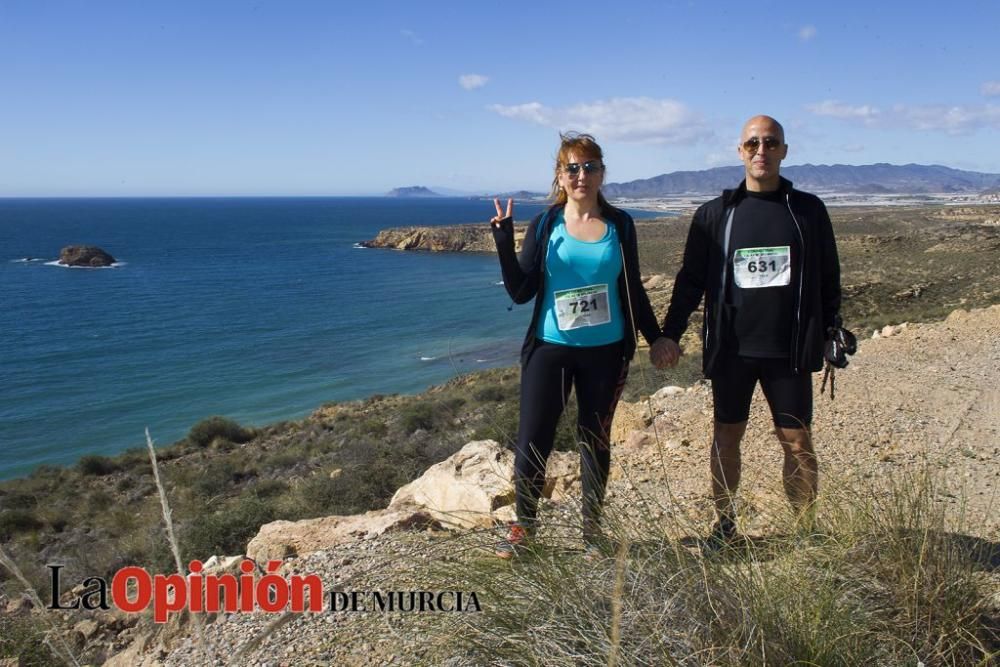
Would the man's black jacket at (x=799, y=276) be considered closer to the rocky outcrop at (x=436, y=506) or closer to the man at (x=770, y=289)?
the man at (x=770, y=289)

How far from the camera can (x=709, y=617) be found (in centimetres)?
162

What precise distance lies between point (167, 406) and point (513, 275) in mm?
20584

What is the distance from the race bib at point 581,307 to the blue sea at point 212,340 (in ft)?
2.27

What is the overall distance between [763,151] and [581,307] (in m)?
1.03

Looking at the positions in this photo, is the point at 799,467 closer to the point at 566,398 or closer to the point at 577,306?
the point at 566,398

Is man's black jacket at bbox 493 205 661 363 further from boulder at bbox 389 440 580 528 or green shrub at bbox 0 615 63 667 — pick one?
green shrub at bbox 0 615 63 667

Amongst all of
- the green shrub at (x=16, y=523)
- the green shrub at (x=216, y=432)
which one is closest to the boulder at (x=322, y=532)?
the green shrub at (x=16, y=523)

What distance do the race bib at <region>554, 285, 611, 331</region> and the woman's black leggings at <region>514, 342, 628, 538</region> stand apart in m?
0.11

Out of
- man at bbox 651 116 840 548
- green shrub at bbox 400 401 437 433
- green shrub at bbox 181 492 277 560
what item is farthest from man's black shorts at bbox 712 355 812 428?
green shrub at bbox 400 401 437 433

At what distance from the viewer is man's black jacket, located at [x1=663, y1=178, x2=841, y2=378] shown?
106 inches

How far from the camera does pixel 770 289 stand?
8.91ft

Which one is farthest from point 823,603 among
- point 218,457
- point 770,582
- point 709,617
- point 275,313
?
point 275,313

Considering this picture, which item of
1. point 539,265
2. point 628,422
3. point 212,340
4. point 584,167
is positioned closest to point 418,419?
point 628,422

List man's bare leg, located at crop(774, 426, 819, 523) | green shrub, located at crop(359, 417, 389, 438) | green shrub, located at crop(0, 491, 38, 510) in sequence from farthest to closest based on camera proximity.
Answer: green shrub, located at crop(359, 417, 389, 438)
green shrub, located at crop(0, 491, 38, 510)
man's bare leg, located at crop(774, 426, 819, 523)
